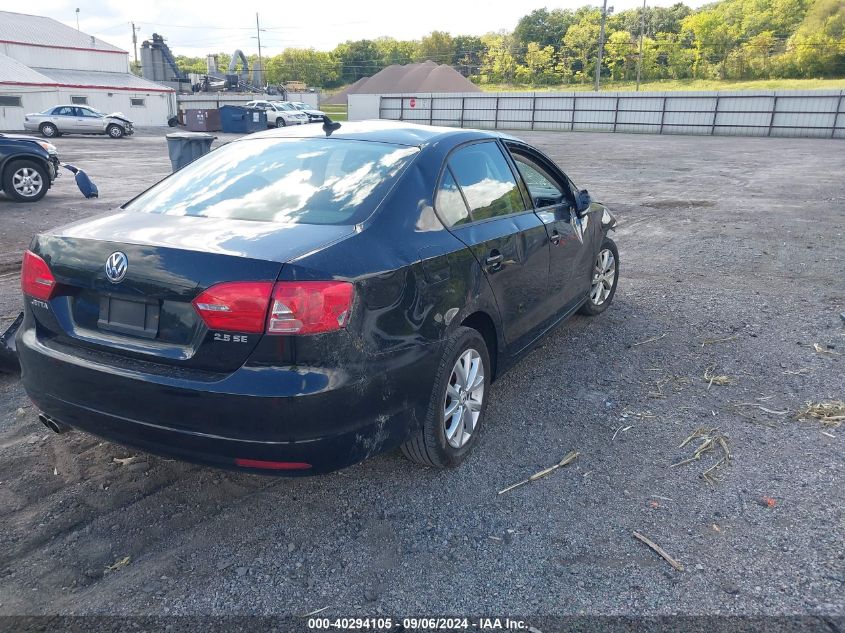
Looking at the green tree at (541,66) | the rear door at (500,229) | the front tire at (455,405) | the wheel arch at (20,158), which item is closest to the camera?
the front tire at (455,405)

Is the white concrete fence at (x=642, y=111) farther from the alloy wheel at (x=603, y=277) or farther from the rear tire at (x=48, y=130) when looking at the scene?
the alloy wheel at (x=603, y=277)

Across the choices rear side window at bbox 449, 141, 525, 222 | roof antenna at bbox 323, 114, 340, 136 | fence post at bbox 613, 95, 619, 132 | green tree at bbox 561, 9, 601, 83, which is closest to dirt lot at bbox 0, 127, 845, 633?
rear side window at bbox 449, 141, 525, 222

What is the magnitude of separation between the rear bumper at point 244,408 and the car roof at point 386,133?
1352 mm

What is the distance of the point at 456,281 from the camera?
328 cm

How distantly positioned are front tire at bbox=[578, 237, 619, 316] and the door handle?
2035 mm

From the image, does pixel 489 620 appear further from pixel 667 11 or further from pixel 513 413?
pixel 667 11

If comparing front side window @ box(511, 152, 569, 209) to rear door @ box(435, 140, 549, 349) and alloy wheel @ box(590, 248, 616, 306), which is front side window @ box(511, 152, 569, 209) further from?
alloy wheel @ box(590, 248, 616, 306)

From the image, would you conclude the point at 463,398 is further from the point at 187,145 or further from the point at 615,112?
the point at 615,112

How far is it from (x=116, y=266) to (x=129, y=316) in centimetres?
21

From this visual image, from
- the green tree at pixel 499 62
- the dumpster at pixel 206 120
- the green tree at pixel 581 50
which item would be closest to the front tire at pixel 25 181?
the dumpster at pixel 206 120

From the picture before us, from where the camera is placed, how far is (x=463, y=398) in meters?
3.50

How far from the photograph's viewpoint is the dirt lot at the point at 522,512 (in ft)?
8.55

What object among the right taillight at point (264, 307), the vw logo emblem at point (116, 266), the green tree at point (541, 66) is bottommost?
the right taillight at point (264, 307)

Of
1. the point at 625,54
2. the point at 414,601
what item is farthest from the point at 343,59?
the point at 414,601
